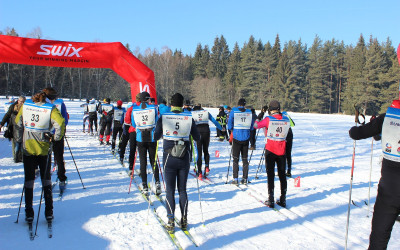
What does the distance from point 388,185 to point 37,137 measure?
4.58 m

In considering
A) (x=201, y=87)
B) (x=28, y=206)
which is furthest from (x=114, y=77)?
(x=28, y=206)

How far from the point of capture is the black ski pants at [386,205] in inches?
112

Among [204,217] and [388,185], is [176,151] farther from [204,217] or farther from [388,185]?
[388,185]

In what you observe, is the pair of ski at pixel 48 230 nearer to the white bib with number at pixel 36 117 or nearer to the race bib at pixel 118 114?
the white bib with number at pixel 36 117

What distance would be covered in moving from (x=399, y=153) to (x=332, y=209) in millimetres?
3181

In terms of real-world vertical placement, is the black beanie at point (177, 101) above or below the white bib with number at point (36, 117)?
above

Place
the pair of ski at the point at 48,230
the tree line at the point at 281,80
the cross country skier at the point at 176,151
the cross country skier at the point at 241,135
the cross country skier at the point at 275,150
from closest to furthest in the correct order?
the pair of ski at the point at 48,230 → the cross country skier at the point at 176,151 → the cross country skier at the point at 275,150 → the cross country skier at the point at 241,135 → the tree line at the point at 281,80

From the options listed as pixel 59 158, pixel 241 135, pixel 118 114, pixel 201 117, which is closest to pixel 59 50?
pixel 118 114

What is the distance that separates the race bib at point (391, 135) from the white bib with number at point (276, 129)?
276 centimetres

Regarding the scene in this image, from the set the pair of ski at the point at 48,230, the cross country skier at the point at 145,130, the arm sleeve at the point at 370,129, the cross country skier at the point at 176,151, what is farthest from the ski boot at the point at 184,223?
the arm sleeve at the point at 370,129

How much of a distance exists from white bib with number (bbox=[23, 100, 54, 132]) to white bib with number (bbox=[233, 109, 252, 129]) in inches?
173

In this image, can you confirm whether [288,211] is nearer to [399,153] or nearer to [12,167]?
[399,153]

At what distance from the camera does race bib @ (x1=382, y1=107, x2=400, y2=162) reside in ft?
9.48

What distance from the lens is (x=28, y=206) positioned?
14.2ft
